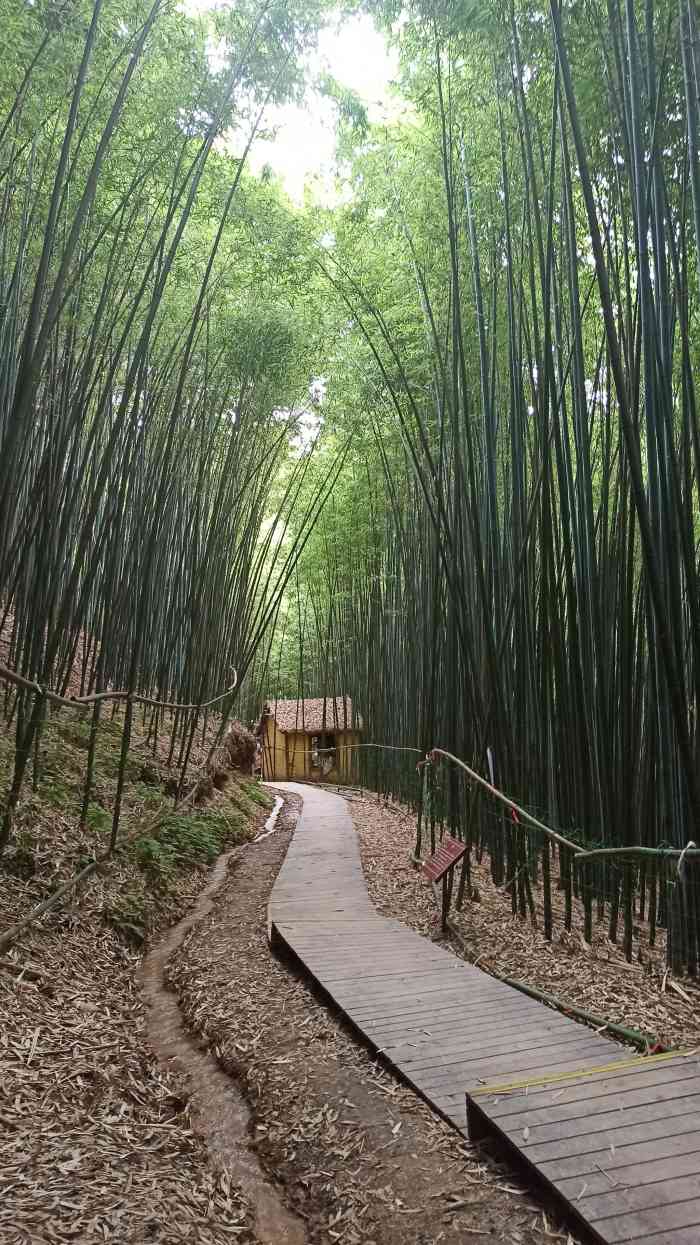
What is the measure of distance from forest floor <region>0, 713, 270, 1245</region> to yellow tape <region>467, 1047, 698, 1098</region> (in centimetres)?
49

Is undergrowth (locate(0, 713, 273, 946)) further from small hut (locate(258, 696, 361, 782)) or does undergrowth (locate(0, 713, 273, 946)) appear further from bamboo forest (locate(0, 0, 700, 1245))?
small hut (locate(258, 696, 361, 782))

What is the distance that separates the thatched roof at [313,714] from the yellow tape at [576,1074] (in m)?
9.62

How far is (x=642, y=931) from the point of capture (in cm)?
280

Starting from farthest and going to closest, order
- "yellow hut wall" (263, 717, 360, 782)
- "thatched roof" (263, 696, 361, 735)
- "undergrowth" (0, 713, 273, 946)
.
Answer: "yellow hut wall" (263, 717, 360, 782) < "thatched roof" (263, 696, 361, 735) < "undergrowth" (0, 713, 273, 946)

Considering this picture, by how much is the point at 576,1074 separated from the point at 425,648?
3.36m

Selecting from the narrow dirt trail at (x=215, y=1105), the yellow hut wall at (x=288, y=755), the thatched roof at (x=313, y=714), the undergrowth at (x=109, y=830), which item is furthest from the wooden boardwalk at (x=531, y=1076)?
the yellow hut wall at (x=288, y=755)

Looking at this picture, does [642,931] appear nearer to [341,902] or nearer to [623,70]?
[341,902]

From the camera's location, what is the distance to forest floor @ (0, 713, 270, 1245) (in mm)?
1203

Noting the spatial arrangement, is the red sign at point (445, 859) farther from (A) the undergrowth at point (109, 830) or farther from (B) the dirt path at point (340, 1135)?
(A) the undergrowth at point (109, 830)

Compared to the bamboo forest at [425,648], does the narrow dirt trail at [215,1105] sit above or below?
below

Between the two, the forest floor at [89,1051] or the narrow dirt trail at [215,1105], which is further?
the narrow dirt trail at [215,1105]

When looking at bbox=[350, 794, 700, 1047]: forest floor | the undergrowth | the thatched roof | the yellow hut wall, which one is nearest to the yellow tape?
bbox=[350, 794, 700, 1047]: forest floor

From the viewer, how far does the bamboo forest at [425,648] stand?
1384 millimetres

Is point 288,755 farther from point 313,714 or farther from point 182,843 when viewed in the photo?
point 182,843
